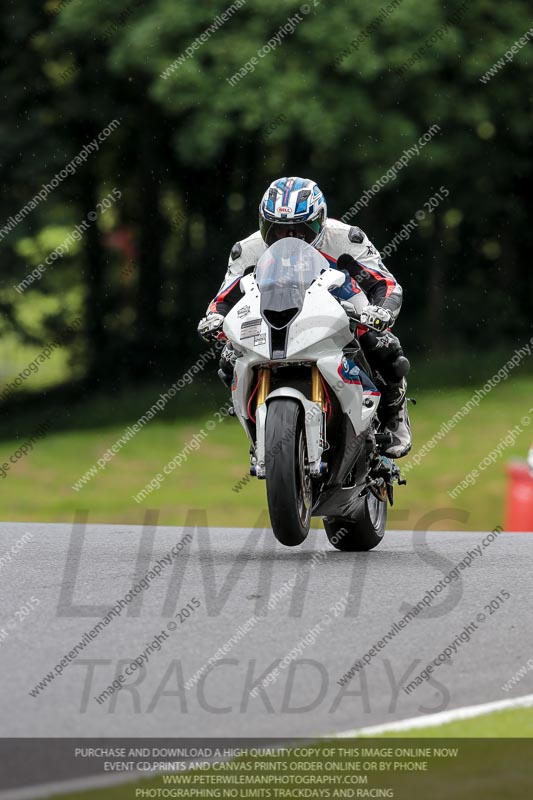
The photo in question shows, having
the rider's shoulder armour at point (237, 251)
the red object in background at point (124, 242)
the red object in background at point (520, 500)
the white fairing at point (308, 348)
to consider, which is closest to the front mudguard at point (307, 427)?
the white fairing at point (308, 348)

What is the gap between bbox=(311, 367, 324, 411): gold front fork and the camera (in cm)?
762

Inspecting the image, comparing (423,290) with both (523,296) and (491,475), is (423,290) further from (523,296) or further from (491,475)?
(491,475)

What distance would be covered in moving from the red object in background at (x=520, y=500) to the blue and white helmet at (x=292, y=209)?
6.83 meters

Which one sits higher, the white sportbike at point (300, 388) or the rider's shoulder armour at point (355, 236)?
the rider's shoulder armour at point (355, 236)

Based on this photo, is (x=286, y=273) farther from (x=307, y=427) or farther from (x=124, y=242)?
(x=124, y=242)

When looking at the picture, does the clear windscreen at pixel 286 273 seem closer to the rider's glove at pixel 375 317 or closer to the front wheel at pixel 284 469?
the rider's glove at pixel 375 317

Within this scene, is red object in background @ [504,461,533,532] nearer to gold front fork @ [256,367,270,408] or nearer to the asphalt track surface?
the asphalt track surface

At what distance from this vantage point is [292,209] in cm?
789

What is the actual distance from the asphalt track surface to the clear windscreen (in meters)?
1.46

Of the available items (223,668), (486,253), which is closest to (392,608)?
(223,668)

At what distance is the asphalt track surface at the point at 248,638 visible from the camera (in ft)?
16.3

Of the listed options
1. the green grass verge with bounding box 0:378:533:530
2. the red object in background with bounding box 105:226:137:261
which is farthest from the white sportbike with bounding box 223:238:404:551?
the red object in background with bounding box 105:226:137:261
